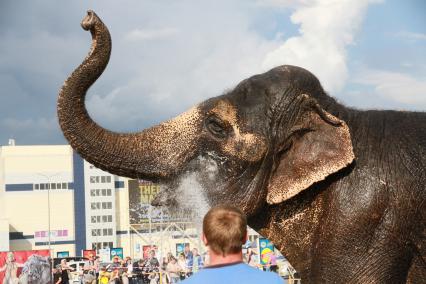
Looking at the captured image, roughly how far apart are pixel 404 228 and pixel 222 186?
49.1 inches

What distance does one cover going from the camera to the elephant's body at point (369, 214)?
491 centimetres

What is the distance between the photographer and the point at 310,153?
528 cm

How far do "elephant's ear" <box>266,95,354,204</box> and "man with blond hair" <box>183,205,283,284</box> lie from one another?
1770 millimetres

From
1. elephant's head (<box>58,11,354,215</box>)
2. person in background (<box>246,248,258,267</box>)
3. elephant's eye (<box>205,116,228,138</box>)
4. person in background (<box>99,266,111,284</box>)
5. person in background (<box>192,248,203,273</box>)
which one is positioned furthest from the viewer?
person in background (<box>99,266,111,284</box>)

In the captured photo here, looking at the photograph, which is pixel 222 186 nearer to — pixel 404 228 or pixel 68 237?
pixel 404 228

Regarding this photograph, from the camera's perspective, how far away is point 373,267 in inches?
193

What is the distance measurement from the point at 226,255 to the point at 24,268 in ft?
81.5

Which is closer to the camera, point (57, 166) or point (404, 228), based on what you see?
point (404, 228)

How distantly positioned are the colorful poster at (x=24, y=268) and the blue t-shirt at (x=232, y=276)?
23.1 metres

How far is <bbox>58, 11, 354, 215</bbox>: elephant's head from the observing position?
5332mm

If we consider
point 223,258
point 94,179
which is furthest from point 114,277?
point 94,179

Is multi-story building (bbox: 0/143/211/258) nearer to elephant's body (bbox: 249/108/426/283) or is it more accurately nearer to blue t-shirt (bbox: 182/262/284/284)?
elephant's body (bbox: 249/108/426/283)

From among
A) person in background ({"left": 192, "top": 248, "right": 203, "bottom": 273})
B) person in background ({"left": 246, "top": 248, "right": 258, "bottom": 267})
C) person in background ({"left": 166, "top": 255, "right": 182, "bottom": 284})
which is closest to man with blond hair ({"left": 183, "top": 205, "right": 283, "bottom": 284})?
person in background ({"left": 192, "top": 248, "right": 203, "bottom": 273})

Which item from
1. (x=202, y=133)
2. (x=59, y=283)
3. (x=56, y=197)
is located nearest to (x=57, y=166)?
(x=56, y=197)
